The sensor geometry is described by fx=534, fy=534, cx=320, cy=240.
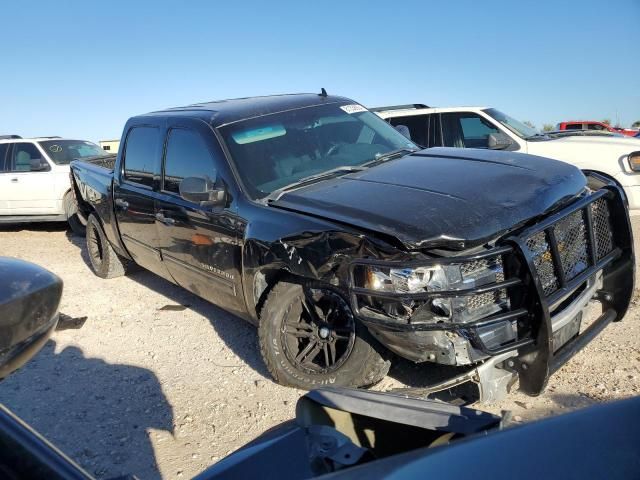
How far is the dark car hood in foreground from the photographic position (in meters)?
2.63

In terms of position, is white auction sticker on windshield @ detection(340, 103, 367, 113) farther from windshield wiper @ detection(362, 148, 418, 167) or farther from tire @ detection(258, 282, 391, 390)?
tire @ detection(258, 282, 391, 390)

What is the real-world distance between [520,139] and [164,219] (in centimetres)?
525

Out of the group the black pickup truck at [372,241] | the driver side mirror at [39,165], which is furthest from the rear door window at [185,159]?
the driver side mirror at [39,165]

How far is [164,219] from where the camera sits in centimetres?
446

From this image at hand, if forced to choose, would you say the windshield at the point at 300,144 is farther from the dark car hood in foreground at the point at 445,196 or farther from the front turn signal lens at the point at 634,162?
the front turn signal lens at the point at 634,162

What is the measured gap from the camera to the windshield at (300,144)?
377cm

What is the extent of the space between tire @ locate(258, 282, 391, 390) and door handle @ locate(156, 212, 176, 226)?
1.37 meters

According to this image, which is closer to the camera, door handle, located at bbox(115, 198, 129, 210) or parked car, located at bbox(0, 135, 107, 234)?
door handle, located at bbox(115, 198, 129, 210)

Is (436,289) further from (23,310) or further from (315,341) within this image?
(23,310)

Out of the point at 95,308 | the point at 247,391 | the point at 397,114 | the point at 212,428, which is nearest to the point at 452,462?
the point at 212,428

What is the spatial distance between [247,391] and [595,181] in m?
2.87

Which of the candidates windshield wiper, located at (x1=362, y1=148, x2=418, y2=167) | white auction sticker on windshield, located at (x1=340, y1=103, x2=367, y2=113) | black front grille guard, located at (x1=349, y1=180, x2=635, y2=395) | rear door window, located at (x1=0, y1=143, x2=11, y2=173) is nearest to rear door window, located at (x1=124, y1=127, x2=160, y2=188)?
white auction sticker on windshield, located at (x1=340, y1=103, x2=367, y2=113)

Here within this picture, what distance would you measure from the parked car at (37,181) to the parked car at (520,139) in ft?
19.0

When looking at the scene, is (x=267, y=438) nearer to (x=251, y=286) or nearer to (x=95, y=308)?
(x=251, y=286)
